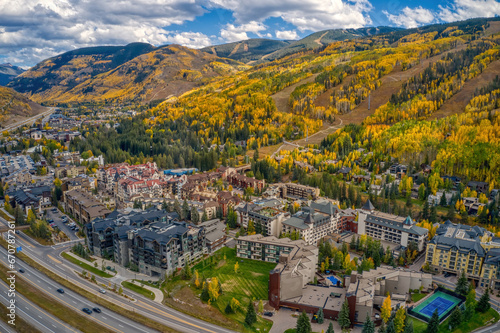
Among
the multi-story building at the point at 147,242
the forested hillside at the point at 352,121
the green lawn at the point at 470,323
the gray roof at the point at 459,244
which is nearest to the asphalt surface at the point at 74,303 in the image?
the multi-story building at the point at 147,242

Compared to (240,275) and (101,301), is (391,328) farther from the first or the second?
(101,301)

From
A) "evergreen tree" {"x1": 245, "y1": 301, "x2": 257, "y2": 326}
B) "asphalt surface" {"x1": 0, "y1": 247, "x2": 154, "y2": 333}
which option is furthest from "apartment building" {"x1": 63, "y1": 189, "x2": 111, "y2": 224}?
"evergreen tree" {"x1": 245, "y1": 301, "x2": 257, "y2": 326}

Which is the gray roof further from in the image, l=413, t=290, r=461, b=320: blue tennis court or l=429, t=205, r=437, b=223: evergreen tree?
l=429, t=205, r=437, b=223: evergreen tree

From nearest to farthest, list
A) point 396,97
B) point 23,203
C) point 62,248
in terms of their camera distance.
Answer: point 62,248
point 23,203
point 396,97

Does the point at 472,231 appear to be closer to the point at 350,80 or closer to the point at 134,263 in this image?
the point at 134,263

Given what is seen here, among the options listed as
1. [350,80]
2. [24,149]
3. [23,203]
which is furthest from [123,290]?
[350,80]
